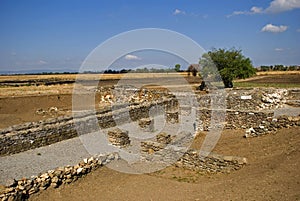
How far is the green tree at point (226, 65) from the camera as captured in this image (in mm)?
35375

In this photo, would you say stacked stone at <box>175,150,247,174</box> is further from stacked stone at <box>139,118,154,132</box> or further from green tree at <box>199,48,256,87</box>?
green tree at <box>199,48,256,87</box>

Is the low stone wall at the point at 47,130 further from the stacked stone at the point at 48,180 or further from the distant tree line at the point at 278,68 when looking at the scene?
the distant tree line at the point at 278,68

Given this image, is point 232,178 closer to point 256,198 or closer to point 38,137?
point 256,198

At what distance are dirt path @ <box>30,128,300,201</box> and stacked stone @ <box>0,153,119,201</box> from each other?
0.55 ft

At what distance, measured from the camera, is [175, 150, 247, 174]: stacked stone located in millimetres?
9227

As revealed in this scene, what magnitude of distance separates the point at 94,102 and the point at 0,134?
16904 mm

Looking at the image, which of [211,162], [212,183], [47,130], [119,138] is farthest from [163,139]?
[47,130]

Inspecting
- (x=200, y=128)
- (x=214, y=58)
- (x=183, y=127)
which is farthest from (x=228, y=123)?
(x=214, y=58)

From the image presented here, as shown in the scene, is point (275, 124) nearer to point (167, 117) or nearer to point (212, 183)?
point (212, 183)

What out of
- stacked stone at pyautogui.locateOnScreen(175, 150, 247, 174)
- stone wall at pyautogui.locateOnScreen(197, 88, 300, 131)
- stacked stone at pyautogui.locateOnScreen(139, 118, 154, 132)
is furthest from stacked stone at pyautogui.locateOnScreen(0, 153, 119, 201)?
stone wall at pyautogui.locateOnScreen(197, 88, 300, 131)

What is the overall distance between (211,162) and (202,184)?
3.63 ft

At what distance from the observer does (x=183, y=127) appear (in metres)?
16.4

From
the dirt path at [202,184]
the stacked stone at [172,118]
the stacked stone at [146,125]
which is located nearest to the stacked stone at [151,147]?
the dirt path at [202,184]

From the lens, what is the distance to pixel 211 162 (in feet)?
30.7
